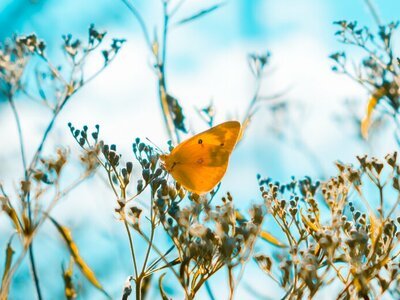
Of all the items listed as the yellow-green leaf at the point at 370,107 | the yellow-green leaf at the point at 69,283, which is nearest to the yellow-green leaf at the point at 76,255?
the yellow-green leaf at the point at 69,283

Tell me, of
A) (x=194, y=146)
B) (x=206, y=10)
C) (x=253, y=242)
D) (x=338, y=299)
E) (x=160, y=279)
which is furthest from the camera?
(x=206, y=10)

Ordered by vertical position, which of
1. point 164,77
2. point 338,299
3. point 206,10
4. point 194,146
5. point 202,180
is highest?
point 206,10

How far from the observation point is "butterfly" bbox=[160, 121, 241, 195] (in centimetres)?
229

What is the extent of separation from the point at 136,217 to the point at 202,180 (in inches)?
18.9

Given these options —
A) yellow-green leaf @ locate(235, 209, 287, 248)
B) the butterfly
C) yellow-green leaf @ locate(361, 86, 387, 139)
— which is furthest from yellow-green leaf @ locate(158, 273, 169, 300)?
yellow-green leaf @ locate(361, 86, 387, 139)

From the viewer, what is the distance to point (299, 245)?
1.89m

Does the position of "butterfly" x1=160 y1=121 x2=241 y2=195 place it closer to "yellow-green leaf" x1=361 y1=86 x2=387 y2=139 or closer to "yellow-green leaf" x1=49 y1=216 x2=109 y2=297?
"yellow-green leaf" x1=49 y1=216 x2=109 y2=297

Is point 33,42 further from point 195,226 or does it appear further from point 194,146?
point 195,226

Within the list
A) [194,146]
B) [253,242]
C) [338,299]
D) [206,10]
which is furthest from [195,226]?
[206,10]

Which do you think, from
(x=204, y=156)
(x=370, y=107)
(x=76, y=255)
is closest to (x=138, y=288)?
(x=76, y=255)

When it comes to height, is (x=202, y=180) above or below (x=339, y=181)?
above

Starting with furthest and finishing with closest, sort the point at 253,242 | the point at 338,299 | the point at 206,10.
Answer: the point at 206,10 < the point at 253,242 < the point at 338,299

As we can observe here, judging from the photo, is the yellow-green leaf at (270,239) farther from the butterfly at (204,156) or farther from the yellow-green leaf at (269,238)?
the butterfly at (204,156)

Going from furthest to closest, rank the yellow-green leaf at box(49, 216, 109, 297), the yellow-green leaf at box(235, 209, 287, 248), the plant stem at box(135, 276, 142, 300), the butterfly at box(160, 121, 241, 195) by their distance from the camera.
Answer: the yellow-green leaf at box(235, 209, 287, 248) → the butterfly at box(160, 121, 241, 195) → the yellow-green leaf at box(49, 216, 109, 297) → the plant stem at box(135, 276, 142, 300)
